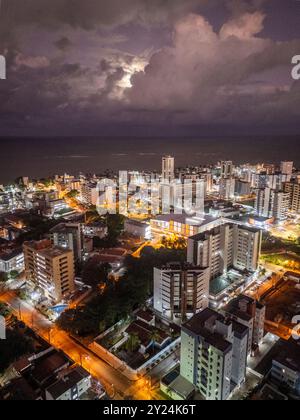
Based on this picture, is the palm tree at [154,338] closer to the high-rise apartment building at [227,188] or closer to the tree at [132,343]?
the tree at [132,343]

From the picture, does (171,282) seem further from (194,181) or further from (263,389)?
(194,181)

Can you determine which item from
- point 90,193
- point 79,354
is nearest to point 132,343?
point 79,354

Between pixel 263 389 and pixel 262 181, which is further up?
pixel 262 181

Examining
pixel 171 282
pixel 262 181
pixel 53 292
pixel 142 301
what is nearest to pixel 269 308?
pixel 171 282

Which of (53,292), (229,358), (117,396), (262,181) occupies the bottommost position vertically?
(117,396)

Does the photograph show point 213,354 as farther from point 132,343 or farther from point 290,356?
point 132,343
